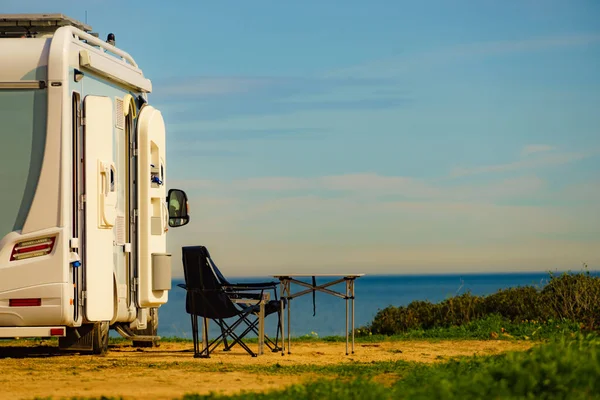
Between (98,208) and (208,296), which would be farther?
(208,296)

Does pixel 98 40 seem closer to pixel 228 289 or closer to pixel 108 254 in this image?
pixel 108 254

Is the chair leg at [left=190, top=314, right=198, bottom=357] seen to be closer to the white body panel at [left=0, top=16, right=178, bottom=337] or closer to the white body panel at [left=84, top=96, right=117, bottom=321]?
the white body panel at [left=0, top=16, right=178, bottom=337]

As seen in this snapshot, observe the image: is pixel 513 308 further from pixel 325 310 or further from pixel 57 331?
pixel 325 310

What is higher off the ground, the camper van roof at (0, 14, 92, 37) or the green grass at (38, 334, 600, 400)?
the camper van roof at (0, 14, 92, 37)

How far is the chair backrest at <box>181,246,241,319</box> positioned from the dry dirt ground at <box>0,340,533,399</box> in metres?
0.53

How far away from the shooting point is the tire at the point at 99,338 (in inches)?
415

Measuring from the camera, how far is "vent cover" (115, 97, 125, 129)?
11.2 m

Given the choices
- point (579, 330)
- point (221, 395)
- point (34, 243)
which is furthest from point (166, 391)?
point (579, 330)

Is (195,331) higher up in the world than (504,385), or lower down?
higher up

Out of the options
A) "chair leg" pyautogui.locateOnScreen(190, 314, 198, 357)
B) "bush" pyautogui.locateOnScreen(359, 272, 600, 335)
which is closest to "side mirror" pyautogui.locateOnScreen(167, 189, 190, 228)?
"chair leg" pyautogui.locateOnScreen(190, 314, 198, 357)

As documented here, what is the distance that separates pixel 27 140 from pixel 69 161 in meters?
0.46

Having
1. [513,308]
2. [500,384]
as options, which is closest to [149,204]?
[513,308]

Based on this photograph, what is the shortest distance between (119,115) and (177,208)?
1842 millimetres

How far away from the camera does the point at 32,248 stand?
9.63m
